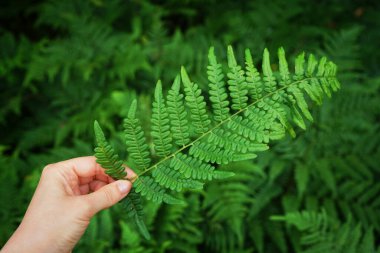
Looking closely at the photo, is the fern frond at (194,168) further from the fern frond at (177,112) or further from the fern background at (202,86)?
the fern background at (202,86)

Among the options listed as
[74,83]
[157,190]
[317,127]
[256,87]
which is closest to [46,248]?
[157,190]

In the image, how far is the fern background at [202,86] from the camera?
284 centimetres

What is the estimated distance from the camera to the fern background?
284 cm

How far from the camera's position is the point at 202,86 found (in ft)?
11.6

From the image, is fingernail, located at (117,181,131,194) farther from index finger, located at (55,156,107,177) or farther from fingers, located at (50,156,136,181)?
index finger, located at (55,156,107,177)

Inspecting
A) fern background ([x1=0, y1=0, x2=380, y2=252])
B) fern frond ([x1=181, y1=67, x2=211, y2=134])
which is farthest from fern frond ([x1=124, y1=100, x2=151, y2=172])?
fern background ([x1=0, y1=0, x2=380, y2=252])

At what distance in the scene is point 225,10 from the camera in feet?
14.6

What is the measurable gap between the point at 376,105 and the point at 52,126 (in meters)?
3.11

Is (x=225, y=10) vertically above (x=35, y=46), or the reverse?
(x=225, y=10)

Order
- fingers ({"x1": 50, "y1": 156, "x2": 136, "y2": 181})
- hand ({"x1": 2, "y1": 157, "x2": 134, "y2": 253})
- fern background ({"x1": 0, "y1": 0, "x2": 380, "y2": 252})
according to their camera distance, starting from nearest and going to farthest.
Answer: hand ({"x1": 2, "y1": 157, "x2": 134, "y2": 253}) → fingers ({"x1": 50, "y1": 156, "x2": 136, "y2": 181}) → fern background ({"x1": 0, "y1": 0, "x2": 380, "y2": 252})

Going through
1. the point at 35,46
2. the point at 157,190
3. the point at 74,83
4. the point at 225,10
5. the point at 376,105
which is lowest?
the point at 157,190

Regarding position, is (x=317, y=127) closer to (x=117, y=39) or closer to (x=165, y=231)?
(x=165, y=231)

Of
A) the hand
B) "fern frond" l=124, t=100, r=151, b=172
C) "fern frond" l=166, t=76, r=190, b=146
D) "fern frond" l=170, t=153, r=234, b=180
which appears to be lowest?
the hand

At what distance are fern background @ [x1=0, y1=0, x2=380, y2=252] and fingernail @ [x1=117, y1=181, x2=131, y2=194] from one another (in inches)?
36.8
